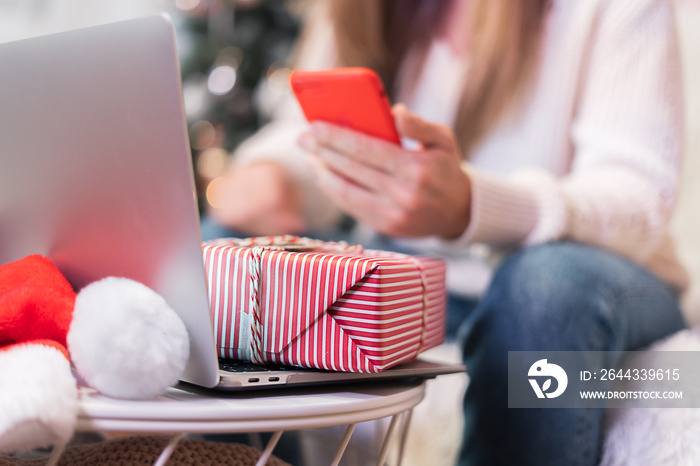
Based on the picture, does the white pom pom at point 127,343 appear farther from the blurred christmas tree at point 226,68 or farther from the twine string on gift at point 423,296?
the blurred christmas tree at point 226,68

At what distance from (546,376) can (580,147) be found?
47 centimetres

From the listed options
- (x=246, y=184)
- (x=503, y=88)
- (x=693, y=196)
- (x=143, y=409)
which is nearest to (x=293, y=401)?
(x=143, y=409)

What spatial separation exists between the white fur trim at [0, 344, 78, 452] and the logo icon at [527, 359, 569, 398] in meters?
0.39

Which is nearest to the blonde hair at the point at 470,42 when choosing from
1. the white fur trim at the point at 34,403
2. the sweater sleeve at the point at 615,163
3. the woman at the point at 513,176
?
the woman at the point at 513,176

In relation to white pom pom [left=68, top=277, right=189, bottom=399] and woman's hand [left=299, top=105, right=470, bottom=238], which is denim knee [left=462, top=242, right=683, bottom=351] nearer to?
woman's hand [left=299, top=105, right=470, bottom=238]

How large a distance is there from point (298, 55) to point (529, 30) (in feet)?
1.84

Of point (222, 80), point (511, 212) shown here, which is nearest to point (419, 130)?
point (511, 212)

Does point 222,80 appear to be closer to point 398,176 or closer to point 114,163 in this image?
point 398,176

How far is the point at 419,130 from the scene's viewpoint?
1.83 ft

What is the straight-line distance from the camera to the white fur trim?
11.0 inches

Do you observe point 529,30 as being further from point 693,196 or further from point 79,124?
point 79,124

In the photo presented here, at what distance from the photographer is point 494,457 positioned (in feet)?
1.80

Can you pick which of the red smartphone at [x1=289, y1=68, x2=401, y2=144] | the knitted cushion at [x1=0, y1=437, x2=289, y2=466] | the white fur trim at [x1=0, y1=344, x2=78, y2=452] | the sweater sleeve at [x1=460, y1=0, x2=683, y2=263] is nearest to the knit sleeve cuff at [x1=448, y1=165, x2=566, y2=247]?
the sweater sleeve at [x1=460, y1=0, x2=683, y2=263]

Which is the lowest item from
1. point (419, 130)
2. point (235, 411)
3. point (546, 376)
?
point (546, 376)
